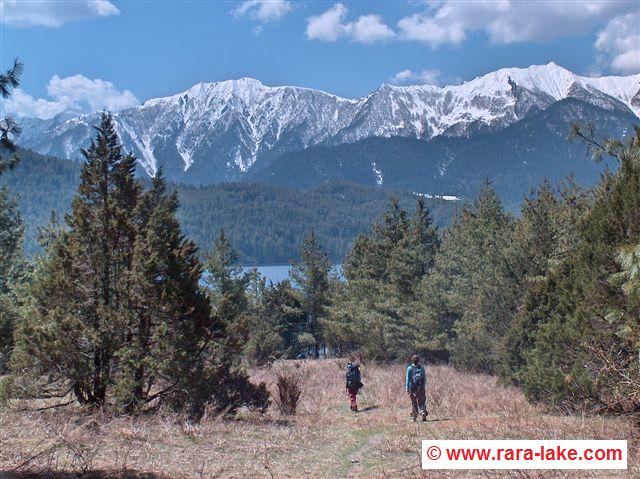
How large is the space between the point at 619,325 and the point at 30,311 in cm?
1215

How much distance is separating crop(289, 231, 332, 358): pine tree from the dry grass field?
32.7 meters

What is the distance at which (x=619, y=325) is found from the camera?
12.3 meters

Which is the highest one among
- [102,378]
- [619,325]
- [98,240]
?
[98,240]

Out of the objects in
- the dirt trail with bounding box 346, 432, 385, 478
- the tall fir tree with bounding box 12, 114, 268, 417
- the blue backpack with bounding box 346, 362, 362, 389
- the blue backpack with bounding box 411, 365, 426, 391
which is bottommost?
the dirt trail with bounding box 346, 432, 385, 478

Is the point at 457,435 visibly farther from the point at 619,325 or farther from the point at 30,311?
the point at 30,311

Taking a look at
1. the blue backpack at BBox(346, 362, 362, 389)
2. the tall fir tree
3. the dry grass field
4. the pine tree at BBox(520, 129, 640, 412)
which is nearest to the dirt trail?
the dry grass field

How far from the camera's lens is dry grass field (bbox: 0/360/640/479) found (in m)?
8.97

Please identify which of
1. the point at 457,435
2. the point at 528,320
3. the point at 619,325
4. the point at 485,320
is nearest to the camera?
the point at 457,435

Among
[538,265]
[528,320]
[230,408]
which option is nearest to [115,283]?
[230,408]

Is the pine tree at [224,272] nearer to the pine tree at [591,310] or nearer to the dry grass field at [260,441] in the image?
the dry grass field at [260,441]

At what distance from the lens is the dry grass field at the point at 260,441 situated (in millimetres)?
8969

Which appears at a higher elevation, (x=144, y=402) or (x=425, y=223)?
(x=425, y=223)

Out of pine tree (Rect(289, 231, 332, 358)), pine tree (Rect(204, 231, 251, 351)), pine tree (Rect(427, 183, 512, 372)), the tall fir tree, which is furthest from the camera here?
pine tree (Rect(289, 231, 332, 358))

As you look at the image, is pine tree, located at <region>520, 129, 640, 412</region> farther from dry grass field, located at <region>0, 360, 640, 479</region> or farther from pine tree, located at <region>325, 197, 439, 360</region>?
pine tree, located at <region>325, 197, 439, 360</region>
